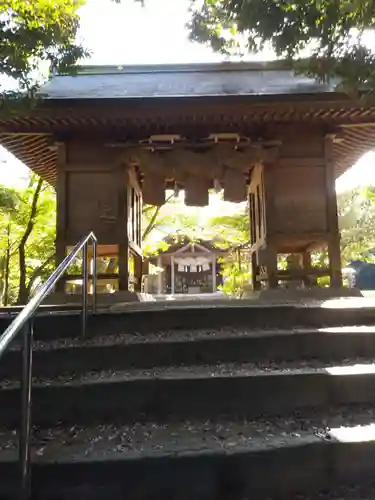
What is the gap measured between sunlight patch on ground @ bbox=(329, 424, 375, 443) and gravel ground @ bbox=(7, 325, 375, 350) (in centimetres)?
102

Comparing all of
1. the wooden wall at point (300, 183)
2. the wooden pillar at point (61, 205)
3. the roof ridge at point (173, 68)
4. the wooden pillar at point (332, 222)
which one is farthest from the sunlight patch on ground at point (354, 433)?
the roof ridge at point (173, 68)

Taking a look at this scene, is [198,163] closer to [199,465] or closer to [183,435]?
[183,435]

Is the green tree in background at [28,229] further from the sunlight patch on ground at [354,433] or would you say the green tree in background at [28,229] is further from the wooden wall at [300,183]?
the sunlight patch on ground at [354,433]

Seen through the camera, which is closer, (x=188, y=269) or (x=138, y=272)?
(x=138, y=272)

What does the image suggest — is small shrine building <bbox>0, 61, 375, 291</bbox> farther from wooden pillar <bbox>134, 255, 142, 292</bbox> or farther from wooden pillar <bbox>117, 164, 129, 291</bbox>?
wooden pillar <bbox>134, 255, 142, 292</bbox>

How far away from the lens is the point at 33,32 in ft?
15.8

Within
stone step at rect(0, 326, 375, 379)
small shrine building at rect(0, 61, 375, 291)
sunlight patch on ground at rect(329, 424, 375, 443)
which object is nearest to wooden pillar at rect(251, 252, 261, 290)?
small shrine building at rect(0, 61, 375, 291)

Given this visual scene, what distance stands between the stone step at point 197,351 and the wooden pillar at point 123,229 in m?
3.51

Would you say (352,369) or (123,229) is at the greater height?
(123,229)

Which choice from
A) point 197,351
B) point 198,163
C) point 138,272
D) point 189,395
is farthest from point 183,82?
point 189,395

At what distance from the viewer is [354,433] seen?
7.53 ft

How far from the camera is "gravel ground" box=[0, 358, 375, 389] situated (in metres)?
2.84

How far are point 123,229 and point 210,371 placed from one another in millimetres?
4426

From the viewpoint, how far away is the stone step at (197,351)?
10.3ft
